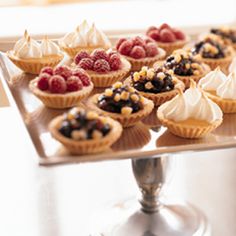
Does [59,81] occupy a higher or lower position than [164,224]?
higher

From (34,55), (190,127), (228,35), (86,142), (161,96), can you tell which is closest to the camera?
(86,142)

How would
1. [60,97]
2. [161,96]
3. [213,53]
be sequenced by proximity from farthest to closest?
[213,53] → [161,96] → [60,97]

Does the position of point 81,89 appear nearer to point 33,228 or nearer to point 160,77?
point 160,77

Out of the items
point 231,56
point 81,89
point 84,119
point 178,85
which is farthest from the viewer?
point 231,56

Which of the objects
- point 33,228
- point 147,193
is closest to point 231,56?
point 147,193

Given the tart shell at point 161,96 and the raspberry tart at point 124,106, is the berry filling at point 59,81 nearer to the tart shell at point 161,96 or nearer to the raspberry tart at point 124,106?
the raspberry tart at point 124,106

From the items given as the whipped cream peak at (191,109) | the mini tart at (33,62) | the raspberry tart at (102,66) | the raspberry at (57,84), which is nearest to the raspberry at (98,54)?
the raspberry tart at (102,66)

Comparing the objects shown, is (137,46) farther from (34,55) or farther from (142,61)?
(34,55)

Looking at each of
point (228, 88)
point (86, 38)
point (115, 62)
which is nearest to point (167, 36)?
point (86, 38)
